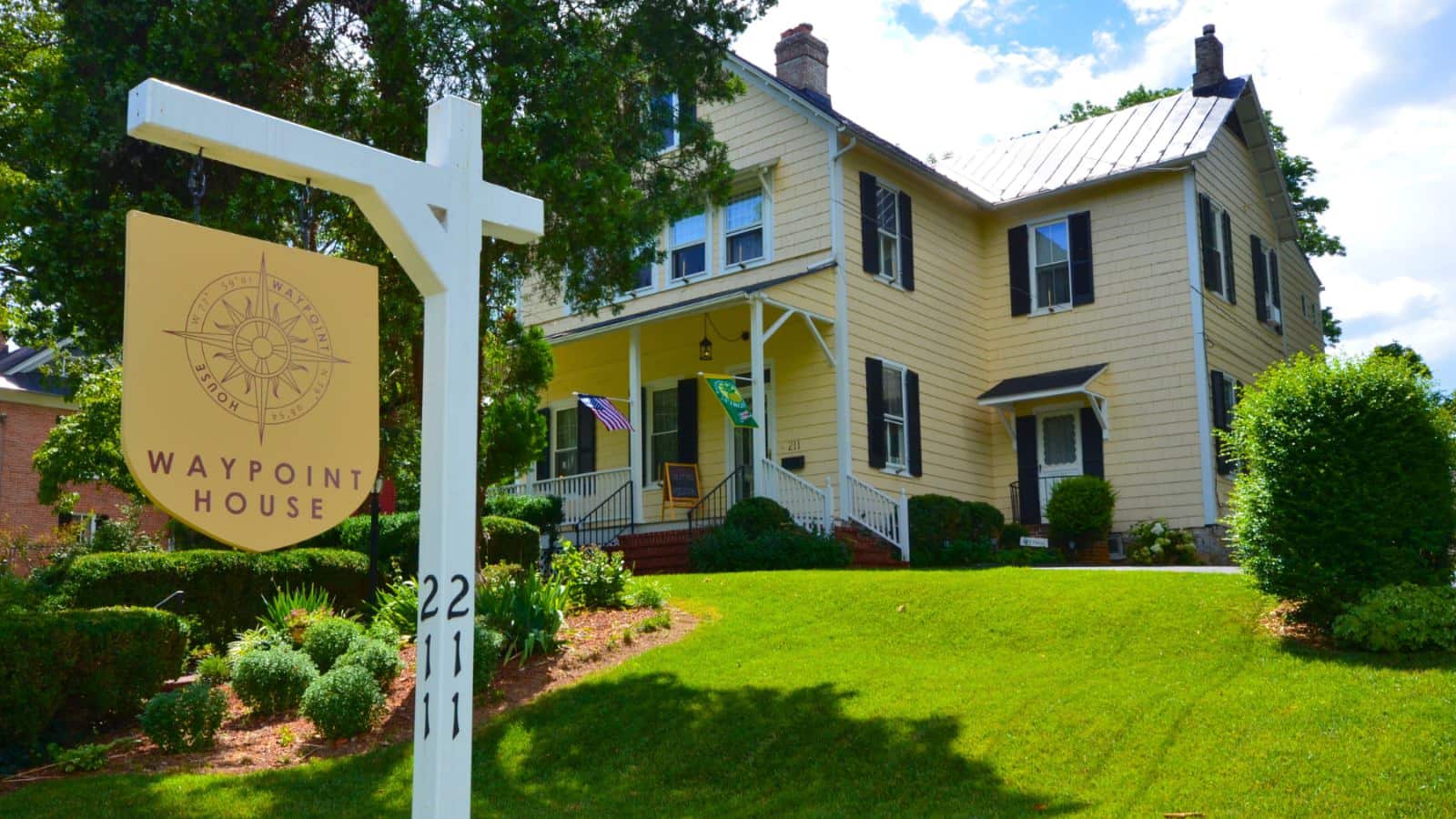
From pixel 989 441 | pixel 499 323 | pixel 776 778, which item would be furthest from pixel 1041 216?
pixel 776 778

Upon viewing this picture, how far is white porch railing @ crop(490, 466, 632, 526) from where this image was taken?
2005 cm

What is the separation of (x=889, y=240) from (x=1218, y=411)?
5.72 m

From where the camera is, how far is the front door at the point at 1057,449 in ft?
A: 65.9

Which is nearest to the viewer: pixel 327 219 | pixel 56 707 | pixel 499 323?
pixel 56 707

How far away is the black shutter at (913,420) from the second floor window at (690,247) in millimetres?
3804

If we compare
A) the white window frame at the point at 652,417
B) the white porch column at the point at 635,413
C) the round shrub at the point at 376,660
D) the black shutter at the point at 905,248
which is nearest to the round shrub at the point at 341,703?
the round shrub at the point at 376,660

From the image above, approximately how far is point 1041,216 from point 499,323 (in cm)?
1033

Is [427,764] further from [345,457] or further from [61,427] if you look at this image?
[61,427]

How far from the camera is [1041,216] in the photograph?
21.2m

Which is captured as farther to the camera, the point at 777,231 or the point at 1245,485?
the point at 777,231

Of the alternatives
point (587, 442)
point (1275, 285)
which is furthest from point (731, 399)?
point (1275, 285)

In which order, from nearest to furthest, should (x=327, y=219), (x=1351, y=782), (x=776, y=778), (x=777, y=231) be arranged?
(x=1351, y=782) → (x=776, y=778) → (x=327, y=219) → (x=777, y=231)

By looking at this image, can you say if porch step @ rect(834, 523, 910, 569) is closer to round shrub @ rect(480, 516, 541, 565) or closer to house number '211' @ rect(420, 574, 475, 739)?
round shrub @ rect(480, 516, 541, 565)

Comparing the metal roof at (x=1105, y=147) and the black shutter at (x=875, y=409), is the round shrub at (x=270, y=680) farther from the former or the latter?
the metal roof at (x=1105, y=147)
